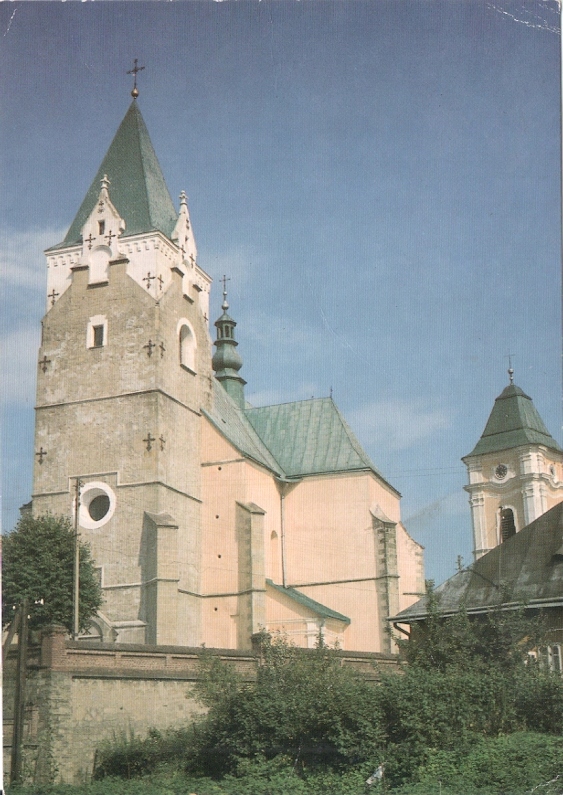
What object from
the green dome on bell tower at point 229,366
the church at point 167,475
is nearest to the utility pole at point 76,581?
the church at point 167,475

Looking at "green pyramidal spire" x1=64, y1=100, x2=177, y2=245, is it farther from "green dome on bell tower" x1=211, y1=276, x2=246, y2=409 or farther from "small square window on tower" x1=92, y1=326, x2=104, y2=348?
"green dome on bell tower" x1=211, y1=276, x2=246, y2=409

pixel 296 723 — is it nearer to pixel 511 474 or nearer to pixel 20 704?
pixel 20 704

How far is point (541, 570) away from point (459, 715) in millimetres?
8189

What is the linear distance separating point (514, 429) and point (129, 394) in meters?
25.7

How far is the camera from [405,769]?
61.0 ft

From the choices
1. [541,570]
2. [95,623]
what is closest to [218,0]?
[541,570]

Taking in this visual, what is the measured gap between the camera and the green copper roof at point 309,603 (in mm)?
39688

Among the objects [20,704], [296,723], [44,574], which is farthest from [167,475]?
[296,723]

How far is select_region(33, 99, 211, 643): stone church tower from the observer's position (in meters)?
35.0

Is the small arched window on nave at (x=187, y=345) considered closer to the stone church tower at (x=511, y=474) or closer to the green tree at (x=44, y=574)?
the green tree at (x=44, y=574)

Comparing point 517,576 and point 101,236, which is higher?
point 101,236

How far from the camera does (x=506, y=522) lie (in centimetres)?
5634

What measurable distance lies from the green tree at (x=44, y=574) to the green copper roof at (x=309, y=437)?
14.9 metres

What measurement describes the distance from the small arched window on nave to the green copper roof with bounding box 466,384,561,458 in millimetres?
19287
